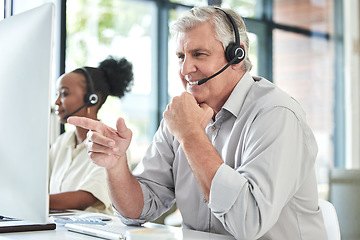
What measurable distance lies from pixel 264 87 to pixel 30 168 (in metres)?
0.78

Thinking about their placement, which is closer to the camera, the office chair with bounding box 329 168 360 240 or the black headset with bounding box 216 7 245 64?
the black headset with bounding box 216 7 245 64

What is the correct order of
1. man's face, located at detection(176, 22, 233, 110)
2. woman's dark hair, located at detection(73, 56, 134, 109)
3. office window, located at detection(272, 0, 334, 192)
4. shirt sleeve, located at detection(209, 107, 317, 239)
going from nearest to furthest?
1. shirt sleeve, located at detection(209, 107, 317, 239)
2. man's face, located at detection(176, 22, 233, 110)
3. woman's dark hair, located at detection(73, 56, 134, 109)
4. office window, located at detection(272, 0, 334, 192)

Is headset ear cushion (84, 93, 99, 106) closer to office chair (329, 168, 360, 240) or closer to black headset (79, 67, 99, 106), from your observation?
black headset (79, 67, 99, 106)

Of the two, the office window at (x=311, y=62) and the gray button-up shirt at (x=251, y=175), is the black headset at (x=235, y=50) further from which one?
the office window at (x=311, y=62)

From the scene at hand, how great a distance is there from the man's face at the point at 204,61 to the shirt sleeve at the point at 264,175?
0.84 feet

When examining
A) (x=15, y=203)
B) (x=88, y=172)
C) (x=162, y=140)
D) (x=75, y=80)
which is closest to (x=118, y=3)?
(x=75, y=80)

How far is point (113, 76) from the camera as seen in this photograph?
257cm

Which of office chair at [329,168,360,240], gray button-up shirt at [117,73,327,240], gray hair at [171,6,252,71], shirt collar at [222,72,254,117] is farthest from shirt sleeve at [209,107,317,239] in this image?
office chair at [329,168,360,240]

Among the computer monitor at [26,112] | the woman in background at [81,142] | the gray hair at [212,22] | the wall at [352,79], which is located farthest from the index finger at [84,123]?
the wall at [352,79]

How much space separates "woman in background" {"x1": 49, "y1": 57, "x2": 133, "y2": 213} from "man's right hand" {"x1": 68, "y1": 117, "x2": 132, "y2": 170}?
59 cm

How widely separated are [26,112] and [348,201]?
1.40 meters

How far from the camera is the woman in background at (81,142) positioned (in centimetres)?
205

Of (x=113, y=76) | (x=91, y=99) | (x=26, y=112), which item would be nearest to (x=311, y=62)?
(x=113, y=76)

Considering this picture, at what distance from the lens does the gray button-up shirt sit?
1.19 metres
